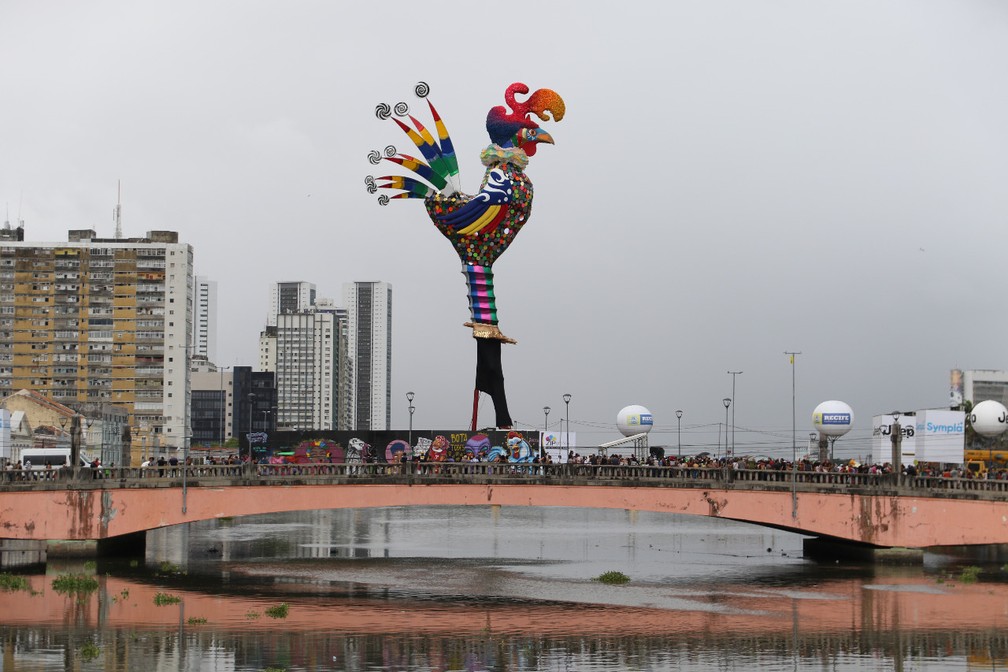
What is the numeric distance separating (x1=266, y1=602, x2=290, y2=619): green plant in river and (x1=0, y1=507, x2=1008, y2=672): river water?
0.32 feet

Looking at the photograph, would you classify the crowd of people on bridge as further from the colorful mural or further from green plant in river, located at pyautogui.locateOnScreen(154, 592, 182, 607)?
green plant in river, located at pyautogui.locateOnScreen(154, 592, 182, 607)

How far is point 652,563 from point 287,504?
873 inches

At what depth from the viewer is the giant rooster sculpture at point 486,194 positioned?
9319 cm

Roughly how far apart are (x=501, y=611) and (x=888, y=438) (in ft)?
128

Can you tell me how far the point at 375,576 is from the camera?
77562 mm

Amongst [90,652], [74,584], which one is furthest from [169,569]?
[90,652]

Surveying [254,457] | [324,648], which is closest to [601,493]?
[324,648]

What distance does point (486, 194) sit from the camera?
92.8 metres

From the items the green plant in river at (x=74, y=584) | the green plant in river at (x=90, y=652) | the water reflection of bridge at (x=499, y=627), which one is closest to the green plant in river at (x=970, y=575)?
the water reflection of bridge at (x=499, y=627)

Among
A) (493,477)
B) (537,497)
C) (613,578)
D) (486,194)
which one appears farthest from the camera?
(486,194)

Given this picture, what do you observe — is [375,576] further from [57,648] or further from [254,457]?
[254,457]

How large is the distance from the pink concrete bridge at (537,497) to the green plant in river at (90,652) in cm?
2559

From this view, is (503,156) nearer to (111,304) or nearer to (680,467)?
(680,467)

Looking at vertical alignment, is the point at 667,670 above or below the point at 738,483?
below
